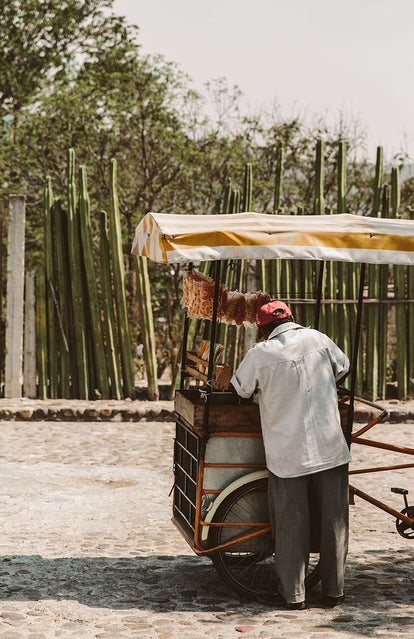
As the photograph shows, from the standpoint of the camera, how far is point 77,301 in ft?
40.8

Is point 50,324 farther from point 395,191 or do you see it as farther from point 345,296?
point 395,191

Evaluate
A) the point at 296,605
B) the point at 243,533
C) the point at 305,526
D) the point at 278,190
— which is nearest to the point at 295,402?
the point at 305,526

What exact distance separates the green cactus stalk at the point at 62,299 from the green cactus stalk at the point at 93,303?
296 mm

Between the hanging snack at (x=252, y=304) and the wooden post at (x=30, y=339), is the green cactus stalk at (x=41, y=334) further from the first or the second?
the hanging snack at (x=252, y=304)

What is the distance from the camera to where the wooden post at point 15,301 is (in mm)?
12336

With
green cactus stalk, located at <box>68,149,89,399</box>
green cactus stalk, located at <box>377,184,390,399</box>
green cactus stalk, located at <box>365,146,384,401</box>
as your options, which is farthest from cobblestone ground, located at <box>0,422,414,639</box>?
green cactus stalk, located at <box>377,184,390,399</box>

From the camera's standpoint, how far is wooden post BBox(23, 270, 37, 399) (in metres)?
12.5

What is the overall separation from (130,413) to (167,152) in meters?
7.20

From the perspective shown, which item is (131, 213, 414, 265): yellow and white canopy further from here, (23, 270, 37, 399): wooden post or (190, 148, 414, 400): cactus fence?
(23, 270, 37, 399): wooden post

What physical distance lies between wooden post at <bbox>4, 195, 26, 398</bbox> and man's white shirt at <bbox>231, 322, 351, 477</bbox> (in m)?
7.77

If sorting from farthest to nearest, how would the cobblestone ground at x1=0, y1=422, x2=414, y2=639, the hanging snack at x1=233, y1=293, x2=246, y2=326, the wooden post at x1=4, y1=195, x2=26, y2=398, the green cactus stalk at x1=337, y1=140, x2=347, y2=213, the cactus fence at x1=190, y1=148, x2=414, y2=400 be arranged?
1. the green cactus stalk at x1=337, y1=140, x2=347, y2=213
2. the cactus fence at x1=190, y1=148, x2=414, y2=400
3. the wooden post at x1=4, y1=195, x2=26, y2=398
4. the hanging snack at x1=233, y1=293, x2=246, y2=326
5. the cobblestone ground at x1=0, y1=422, x2=414, y2=639

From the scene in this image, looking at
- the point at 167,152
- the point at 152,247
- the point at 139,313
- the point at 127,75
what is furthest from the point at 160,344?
the point at 152,247

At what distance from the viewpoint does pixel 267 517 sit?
17.4 feet

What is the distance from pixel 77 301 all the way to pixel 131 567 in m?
6.98
